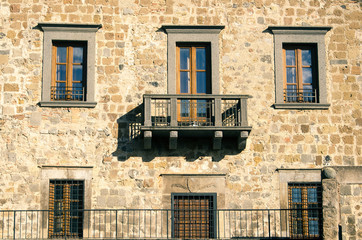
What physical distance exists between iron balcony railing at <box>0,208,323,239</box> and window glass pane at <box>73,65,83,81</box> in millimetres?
3625

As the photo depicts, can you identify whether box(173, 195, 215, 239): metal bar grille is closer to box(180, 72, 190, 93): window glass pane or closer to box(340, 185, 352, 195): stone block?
box(180, 72, 190, 93): window glass pane

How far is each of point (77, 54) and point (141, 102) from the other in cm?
227

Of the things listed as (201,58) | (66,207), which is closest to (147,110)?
(201,58)

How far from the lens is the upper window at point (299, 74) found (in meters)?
16.5

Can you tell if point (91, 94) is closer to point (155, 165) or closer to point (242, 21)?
point (155, 165)

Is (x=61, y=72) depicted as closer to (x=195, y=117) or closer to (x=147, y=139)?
(x=147, y=139)

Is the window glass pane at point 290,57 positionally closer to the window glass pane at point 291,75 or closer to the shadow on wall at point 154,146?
the window glass pane at point 291,75

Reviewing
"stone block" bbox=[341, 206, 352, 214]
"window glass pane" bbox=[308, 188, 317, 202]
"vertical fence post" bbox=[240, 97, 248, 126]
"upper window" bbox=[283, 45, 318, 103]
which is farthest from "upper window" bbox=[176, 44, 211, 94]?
"stone block" bbox=[341, 206, 352, 214]

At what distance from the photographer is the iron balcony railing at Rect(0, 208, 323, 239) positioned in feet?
50.6

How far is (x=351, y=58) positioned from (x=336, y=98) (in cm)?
123

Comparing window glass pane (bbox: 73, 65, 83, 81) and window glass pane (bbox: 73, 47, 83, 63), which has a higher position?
window glass pane (bbox: 73, 47, 83, 63)

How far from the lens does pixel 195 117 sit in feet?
52.0

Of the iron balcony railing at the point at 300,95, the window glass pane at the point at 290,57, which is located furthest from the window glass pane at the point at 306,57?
the iron balcony railing at the point at 300,95

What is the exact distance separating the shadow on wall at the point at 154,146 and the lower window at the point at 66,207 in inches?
56.2
